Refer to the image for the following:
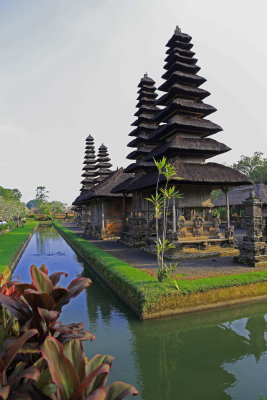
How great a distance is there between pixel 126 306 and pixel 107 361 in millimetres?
6121

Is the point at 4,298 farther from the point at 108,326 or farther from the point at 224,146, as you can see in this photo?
the point at 224,146

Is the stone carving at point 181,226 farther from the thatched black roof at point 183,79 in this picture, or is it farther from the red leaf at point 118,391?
the red leaf at point 118,391

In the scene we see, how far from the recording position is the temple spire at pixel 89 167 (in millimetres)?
38406

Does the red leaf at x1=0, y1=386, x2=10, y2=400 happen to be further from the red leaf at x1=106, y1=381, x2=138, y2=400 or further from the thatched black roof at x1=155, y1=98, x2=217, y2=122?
the thatched black roof at x1=155, y1=98, x2=217, y2=122

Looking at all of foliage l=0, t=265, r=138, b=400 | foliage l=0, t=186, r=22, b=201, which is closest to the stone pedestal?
foliage l=0, t=265, r=138, b=400

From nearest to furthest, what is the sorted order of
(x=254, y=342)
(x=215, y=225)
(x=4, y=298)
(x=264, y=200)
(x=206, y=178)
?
1. (x=4, y=298)
2. (x=254, y=342)
3. (x=206, y=178)
4. (x=215, y=225)
5. (x=264, y=200)

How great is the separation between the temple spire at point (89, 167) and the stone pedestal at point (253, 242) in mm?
28711

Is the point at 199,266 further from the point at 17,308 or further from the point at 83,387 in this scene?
the point at 83,387

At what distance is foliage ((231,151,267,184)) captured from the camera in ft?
119

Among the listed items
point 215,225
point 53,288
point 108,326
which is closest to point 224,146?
point 215,225

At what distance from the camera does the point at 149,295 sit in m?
A: 6.78

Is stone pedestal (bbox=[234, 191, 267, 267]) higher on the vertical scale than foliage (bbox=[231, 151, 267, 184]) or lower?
lower

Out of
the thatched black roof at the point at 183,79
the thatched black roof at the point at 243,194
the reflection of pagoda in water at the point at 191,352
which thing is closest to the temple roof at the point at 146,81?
the thatched black roof at the point at 183,79

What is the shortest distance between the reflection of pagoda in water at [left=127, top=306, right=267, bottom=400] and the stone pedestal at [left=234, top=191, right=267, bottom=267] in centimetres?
381
